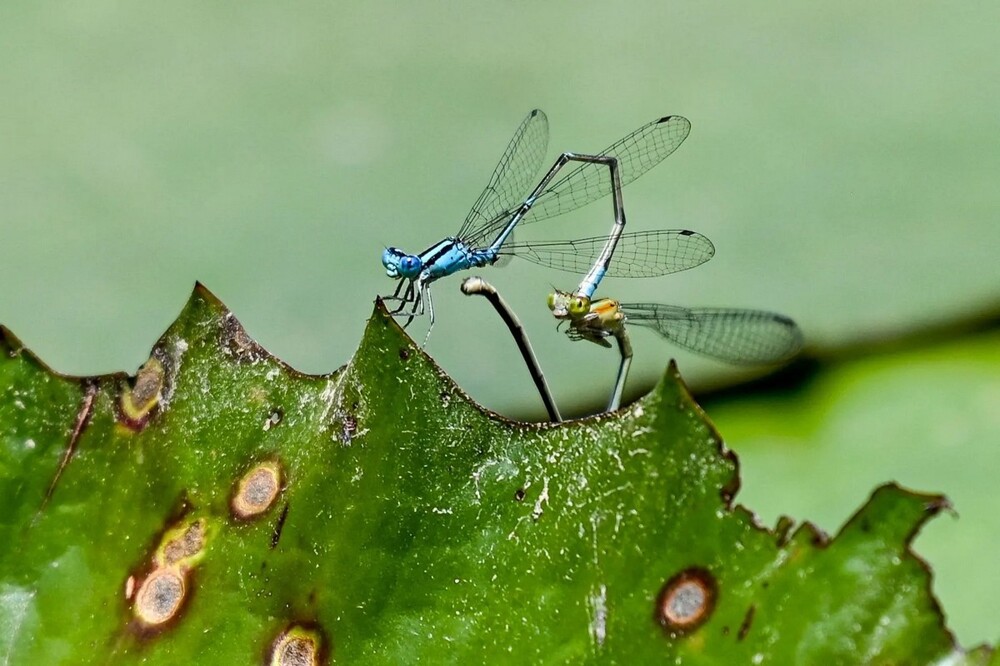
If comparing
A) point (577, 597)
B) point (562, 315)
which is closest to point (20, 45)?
point (562, 315)

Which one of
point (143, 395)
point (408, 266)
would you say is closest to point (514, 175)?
point (408, 266)

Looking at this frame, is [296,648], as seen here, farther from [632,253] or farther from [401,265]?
[632,253]

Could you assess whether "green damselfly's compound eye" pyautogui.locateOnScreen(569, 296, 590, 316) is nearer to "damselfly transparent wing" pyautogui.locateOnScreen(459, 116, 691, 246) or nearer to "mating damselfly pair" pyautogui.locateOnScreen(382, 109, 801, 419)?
"mating damselfly pair" pyautogui.locateOnScreen(382, 109, 801, 419)

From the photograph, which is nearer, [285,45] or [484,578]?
[484,578]

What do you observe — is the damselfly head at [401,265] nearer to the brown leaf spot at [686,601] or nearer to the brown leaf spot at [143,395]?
the brown leaf spot at [143,395]

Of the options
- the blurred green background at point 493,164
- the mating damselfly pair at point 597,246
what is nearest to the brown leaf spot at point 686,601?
the mating damselfly pair at point 597,246

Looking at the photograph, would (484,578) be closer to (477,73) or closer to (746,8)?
(477,73)
